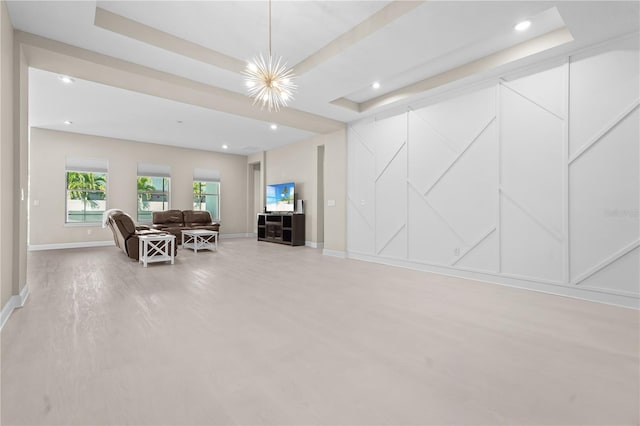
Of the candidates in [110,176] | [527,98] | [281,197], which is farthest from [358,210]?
[110,176]

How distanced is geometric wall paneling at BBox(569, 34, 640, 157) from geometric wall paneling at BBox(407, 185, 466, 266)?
1.85 m

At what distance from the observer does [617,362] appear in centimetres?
204

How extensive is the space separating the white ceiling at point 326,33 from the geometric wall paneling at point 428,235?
1816 millimetres

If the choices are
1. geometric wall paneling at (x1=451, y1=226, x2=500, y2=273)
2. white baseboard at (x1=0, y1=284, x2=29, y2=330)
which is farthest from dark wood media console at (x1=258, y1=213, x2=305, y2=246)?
white baseboard at (x1=0, y1=284, x2=29, y2=330)

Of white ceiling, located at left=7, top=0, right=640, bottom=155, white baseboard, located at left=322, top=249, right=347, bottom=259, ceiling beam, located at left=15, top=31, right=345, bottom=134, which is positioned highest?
white ceiling, located at left=7, top=0, right=640, bottom=155

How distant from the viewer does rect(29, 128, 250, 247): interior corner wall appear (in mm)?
7559

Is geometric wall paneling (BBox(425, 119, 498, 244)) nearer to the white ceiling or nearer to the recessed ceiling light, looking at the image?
the white ceiling

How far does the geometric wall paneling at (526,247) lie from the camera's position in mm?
3693

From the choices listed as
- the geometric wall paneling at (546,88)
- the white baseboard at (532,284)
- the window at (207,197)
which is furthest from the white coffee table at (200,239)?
the geometric wall paneling at (546,88)

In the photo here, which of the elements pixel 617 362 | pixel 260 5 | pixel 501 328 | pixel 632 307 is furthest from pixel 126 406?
pixel 632 307

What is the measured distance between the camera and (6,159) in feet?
9.12

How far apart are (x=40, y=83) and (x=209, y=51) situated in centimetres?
316

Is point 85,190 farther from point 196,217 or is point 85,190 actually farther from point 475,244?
point 475,244

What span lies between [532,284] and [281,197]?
22.0ft
